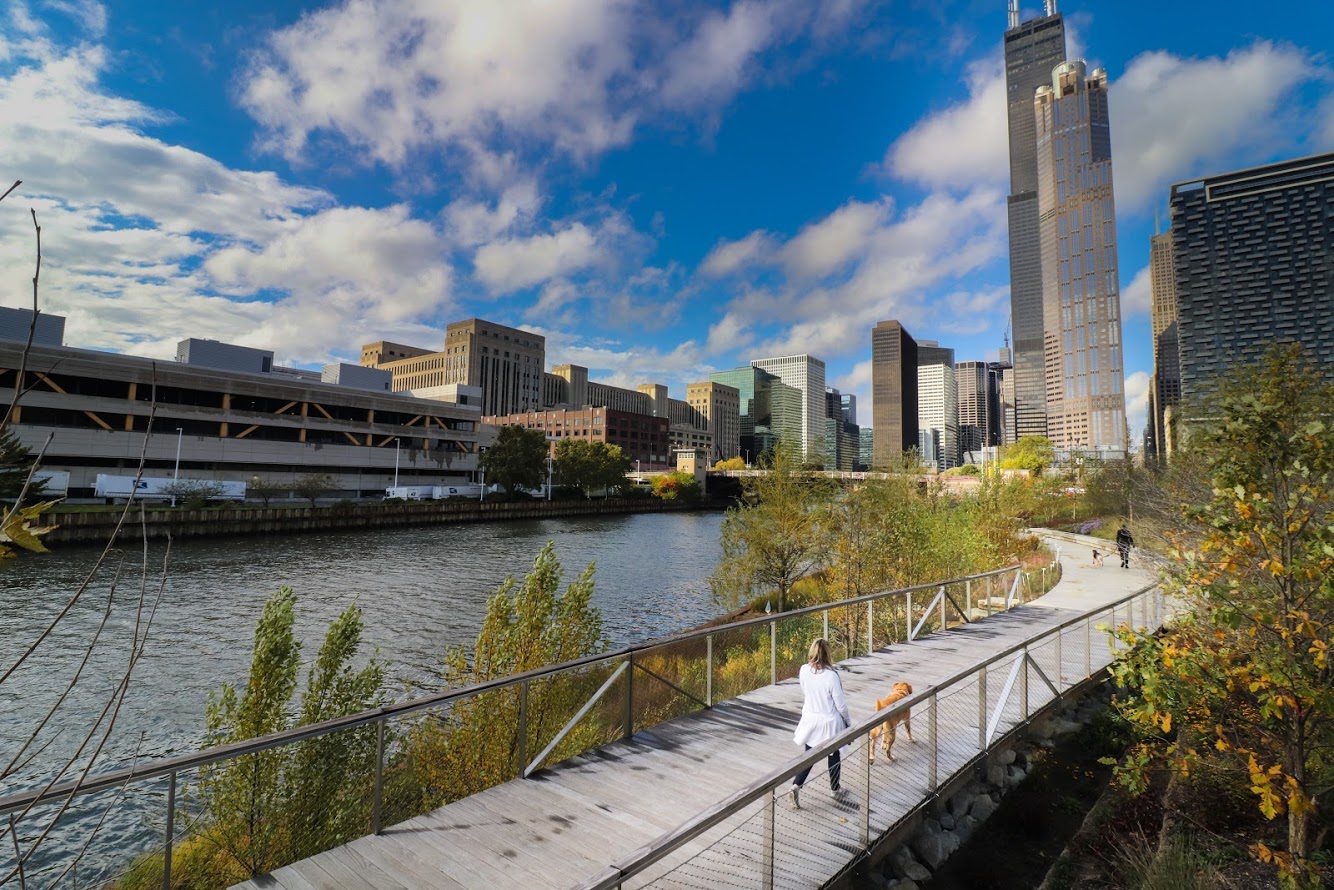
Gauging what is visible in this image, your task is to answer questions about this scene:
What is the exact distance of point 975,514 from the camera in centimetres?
2969

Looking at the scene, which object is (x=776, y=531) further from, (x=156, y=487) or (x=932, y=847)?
(x=156, y=487)

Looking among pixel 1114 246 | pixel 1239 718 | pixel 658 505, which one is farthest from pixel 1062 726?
pixel 1114 246

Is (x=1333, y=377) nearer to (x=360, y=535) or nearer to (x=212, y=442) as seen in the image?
(x=360, y=535)

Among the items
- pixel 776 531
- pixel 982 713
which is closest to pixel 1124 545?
pixel 776 531

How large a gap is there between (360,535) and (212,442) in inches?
1059

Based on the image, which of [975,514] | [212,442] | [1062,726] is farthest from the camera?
[212,442]

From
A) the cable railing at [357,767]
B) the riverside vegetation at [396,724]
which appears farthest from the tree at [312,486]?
Answer: the cable railing at [357,767]

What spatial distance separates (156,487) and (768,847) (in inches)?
2750

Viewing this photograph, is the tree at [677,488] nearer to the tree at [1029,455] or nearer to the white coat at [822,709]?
the tree at [1029,455]

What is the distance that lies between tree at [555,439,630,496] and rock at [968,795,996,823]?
88.5 m

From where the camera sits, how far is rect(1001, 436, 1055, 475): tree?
3013 inches

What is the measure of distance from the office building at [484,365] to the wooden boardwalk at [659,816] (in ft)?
571

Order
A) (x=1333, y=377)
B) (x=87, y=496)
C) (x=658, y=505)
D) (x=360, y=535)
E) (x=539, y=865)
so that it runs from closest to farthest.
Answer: (x=539, y=865) → (x=1333, y=377) → (x=360, y=535) → (x=87, y=496) → (x=658, y=505)

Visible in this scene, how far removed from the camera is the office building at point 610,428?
164750 millimetres
